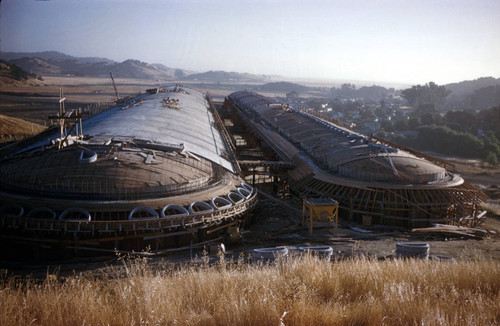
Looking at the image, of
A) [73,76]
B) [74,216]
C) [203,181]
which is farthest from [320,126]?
[73,76]

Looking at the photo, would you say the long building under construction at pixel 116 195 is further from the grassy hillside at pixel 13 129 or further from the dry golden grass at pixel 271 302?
the grassy hillside at pixel 13 129

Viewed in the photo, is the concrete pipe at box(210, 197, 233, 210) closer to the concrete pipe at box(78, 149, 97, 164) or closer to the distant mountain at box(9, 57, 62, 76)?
the concrete pipe at box(78, 149, 97, 164)

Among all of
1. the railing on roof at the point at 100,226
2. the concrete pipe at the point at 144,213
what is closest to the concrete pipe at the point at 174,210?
the railing on roof at the point at 100,226

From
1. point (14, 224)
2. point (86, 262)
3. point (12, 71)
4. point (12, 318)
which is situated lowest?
point (86, 262)

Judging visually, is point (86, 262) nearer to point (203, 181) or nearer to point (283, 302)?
point (203, 181)

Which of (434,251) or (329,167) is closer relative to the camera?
(434,251)

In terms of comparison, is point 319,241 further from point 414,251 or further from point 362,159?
point 362,159

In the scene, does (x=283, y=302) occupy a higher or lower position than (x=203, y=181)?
higher
